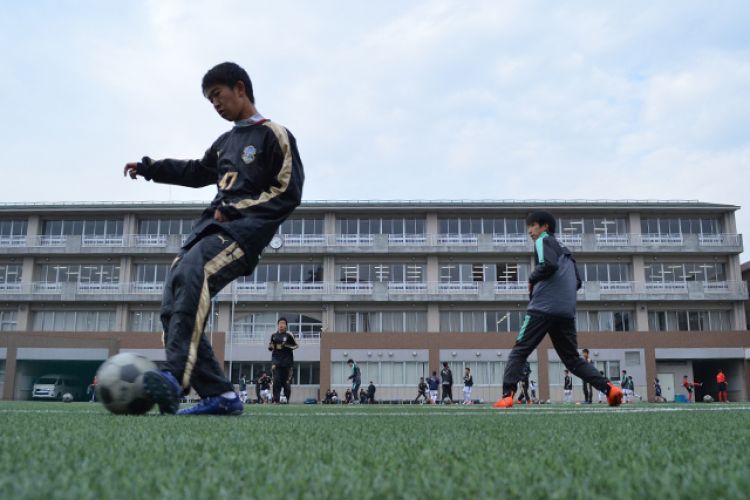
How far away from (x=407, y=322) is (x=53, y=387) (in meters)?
22.4

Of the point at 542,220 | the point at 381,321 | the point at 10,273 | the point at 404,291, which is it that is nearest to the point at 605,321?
the point at 404,291

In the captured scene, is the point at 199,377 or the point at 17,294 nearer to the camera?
the point at 199,377

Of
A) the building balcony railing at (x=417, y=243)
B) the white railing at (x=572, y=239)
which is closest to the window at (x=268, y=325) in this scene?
the building balcony railing at (x=417, y=243)

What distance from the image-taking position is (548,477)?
1409 mm

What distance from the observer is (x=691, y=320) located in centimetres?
4575

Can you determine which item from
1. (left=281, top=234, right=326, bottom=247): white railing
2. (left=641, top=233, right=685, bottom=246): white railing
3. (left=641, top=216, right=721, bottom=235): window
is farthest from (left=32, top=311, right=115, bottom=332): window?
(left=641, top=216, right=721, bottom=235): window

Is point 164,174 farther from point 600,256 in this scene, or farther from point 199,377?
point 600,256

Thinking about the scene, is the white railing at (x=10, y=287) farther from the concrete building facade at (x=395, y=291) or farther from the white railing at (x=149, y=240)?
the white railing at (x=149, y=240)

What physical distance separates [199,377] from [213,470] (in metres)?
2.76

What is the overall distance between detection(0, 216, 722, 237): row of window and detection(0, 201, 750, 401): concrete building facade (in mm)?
98

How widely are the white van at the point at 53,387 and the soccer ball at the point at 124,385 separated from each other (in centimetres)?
3987

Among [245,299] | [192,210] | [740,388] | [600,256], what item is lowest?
[740,388]

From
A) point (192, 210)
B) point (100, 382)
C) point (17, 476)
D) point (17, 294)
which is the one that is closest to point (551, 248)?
point (100, 382)

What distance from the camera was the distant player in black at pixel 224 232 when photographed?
12.2ft
